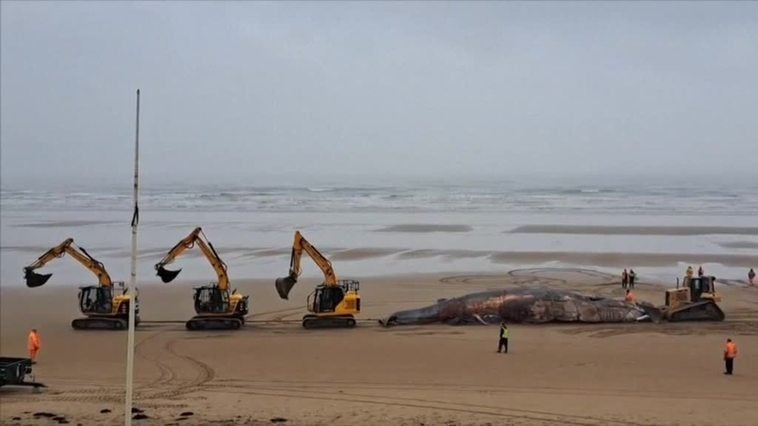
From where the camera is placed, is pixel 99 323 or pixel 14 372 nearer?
pixel 14 372

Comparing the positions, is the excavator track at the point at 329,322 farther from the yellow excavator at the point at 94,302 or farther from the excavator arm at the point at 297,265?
the yellow excavator at the point at 94,302

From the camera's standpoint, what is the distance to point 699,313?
23.9 metres

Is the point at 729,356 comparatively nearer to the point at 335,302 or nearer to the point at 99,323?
the point at 335,302

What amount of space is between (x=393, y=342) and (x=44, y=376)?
8493 millimetres

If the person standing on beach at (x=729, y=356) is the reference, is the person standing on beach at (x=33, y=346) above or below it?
below

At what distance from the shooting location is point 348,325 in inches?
937

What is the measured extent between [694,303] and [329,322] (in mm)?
10753

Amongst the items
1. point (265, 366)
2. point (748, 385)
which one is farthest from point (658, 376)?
point (265, 366)

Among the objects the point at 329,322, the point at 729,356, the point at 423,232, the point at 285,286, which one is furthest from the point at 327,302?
the point at 423,232

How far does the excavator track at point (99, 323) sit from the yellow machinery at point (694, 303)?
15978mm

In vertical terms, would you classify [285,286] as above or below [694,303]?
above

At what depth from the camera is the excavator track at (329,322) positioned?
23781 millimetres

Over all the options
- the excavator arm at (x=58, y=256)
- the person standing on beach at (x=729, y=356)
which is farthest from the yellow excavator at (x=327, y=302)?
the person standing on beach at (x=729, y=356)

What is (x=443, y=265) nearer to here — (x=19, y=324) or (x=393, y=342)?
(x=393, y=342)
